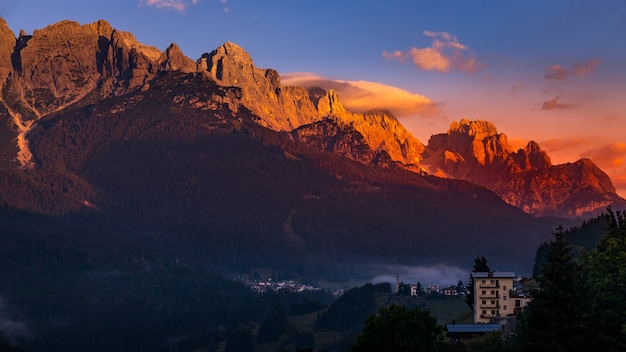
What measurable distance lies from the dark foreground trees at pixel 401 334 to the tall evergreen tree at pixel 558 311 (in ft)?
68.9

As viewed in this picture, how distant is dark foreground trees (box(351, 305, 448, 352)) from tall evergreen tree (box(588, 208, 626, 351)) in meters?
24.0

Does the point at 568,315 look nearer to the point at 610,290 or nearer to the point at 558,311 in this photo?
the point at 558,311

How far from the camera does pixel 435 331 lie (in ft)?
556

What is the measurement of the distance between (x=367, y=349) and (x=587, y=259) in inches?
1661

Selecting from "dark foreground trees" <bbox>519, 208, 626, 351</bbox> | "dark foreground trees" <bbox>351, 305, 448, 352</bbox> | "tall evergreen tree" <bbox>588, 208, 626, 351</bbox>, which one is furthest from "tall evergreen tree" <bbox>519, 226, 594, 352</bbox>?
"dark foreground trees" <bbox>351, 305, 448, 352</bbox>

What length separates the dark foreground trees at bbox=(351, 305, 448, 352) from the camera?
164 m

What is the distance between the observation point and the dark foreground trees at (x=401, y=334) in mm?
164500

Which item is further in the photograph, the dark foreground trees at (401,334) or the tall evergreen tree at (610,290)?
the dark foreground trees at (401,334)

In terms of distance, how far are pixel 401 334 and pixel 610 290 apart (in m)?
30.1

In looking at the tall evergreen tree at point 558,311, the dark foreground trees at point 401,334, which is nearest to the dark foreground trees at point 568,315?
the tall evergreen tree at point 558,311

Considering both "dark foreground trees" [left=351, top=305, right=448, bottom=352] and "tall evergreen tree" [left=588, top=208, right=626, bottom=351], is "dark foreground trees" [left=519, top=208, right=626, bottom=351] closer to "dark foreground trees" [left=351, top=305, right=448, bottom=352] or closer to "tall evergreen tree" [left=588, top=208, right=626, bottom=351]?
"tall evergreen tree" [left=588, top=208, right=626, bottom=351]

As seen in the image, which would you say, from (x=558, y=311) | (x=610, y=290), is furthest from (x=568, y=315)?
(x=610, y=290)

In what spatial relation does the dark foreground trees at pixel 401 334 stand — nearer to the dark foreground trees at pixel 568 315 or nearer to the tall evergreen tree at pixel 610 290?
the dark foreground trees at pixel 568 315

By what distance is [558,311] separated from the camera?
140 m
